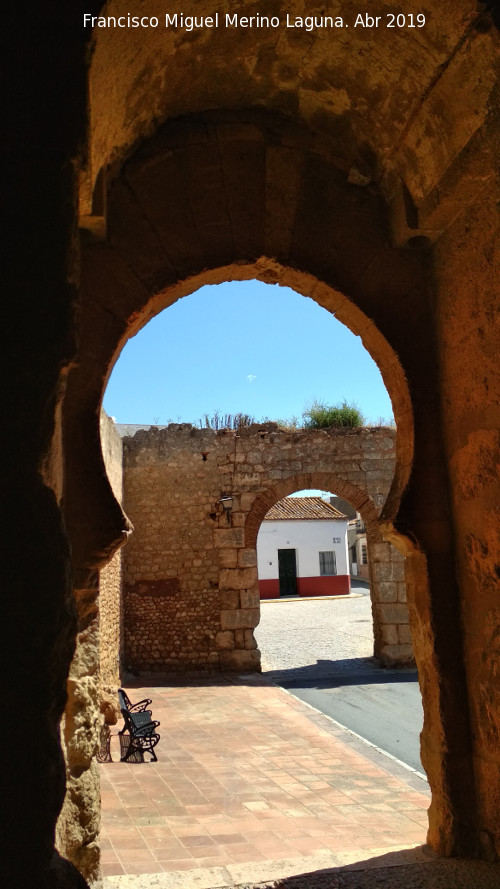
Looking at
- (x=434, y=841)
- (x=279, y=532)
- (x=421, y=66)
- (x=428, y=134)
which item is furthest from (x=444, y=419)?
(x=279, y=532)

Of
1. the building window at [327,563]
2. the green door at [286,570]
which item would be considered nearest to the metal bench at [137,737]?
the green door at [286,570]

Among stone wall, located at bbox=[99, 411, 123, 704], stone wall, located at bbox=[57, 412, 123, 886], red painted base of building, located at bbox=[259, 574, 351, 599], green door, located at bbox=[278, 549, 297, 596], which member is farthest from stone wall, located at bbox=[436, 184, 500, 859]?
green door, located at bbox=[278, 549, 297, 596]

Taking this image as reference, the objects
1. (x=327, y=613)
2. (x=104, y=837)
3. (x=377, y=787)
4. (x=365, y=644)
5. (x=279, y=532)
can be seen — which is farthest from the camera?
(x=279, y=532)

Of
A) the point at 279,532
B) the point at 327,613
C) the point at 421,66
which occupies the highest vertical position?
the point at 421,66

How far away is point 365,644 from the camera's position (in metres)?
14.8

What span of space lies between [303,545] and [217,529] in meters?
18.0

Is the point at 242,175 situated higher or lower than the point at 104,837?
higher

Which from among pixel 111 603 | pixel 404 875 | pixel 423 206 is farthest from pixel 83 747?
pixel 111 603

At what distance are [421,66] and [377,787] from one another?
5795mm

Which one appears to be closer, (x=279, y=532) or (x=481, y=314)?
(x=481, y=314)

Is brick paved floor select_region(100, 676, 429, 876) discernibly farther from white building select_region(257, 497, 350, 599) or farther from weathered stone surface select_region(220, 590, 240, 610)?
white building select_region(257, 497, 350, 599)

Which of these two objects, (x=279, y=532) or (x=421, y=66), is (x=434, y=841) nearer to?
(x=421, y=66)

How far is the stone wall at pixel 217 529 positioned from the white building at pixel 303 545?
16.4 meters

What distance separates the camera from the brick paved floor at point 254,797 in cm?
439
